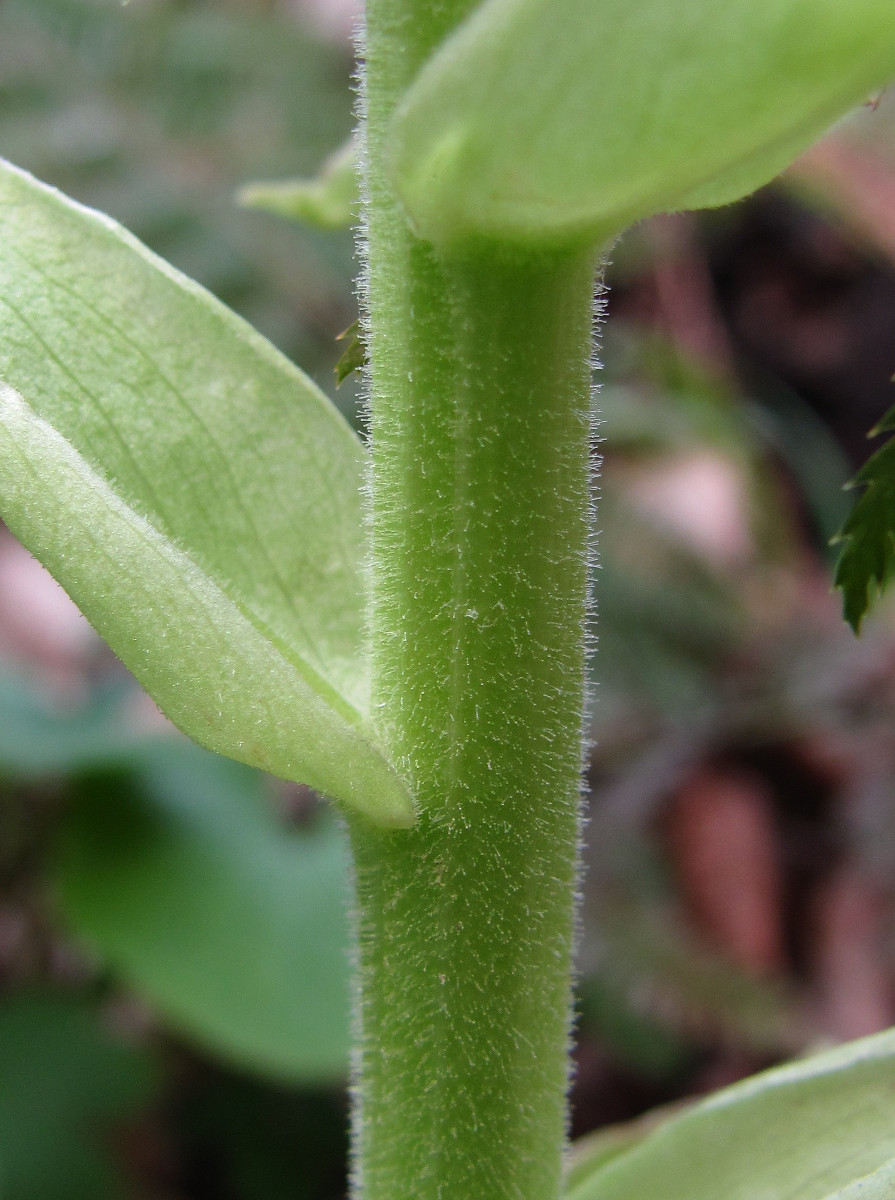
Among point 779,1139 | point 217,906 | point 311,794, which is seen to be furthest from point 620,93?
point 311,794

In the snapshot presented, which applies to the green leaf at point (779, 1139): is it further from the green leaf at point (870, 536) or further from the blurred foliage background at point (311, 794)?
the blurred foliage background at point (311, 794)

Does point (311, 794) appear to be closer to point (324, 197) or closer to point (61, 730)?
point (61, 730)

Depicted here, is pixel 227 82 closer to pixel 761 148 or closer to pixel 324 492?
pixel 324 492

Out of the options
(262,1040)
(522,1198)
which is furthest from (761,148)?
(262,1040)

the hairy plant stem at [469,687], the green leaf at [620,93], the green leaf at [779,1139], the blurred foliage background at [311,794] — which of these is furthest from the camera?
the blurred foliage background at [311,794]

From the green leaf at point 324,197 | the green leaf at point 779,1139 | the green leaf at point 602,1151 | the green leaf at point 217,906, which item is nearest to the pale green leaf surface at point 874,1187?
the green leaf at point 779,1139

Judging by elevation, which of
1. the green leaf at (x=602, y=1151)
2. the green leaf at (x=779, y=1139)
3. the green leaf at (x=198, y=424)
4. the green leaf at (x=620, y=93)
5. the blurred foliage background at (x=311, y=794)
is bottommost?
the blurred foliage background at (x=311, y=794)

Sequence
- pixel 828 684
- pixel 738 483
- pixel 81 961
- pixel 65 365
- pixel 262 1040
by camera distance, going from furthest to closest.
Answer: pixel 738 483 < pixel 828 684 < pixel 81 961 < pixel 262 1040 < pixel 65 365

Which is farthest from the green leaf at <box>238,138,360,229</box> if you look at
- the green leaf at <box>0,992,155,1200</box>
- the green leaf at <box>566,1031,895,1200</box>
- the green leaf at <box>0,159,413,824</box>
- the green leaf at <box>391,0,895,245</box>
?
the green leaf at <box>0,992,155,1200</box>
